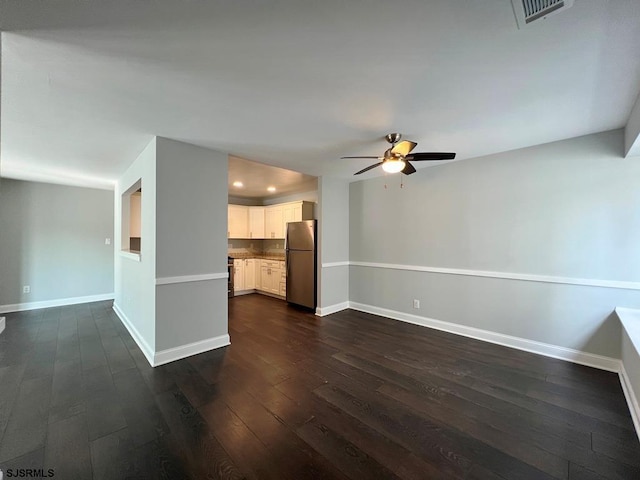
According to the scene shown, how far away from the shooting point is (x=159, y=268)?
2707 millimetres

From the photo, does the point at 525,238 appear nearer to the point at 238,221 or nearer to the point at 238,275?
the point at 238,275

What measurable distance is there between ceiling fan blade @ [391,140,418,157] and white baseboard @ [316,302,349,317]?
9.95 ft

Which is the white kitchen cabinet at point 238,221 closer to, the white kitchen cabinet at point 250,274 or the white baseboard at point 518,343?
the white kitchen cabinet at point 250,274

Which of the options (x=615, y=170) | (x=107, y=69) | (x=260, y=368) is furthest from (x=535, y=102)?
(x=260, y=368)

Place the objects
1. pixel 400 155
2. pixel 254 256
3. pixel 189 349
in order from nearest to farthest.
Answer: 1. pixel 400 155
2. pixel 189 349
3. pixel 254 256

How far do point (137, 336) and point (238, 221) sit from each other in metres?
3.65

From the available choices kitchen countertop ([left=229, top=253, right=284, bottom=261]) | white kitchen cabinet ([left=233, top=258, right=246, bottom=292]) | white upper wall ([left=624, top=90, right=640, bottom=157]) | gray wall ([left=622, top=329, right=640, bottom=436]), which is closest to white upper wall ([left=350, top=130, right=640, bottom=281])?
white upper wall ([left=624, top=90, right=640, bottom=157])

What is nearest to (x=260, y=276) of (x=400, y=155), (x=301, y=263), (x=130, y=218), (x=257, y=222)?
(x=257, y=222)

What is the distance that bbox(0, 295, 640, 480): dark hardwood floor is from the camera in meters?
1.53

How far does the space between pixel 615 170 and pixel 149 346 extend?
539cm

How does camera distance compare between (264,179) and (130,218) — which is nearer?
(130,218)

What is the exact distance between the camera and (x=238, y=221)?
21.2 feet

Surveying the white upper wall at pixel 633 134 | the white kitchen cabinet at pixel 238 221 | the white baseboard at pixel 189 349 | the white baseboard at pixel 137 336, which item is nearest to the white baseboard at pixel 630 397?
the white upper wall at pixel 633 134

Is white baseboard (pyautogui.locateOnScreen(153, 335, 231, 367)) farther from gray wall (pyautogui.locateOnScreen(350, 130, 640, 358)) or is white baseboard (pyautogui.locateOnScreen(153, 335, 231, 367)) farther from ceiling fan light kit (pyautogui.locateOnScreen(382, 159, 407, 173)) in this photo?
ceiling fan light kit (pyautogui.locateOnScreen(382, 159, 407, 173))
